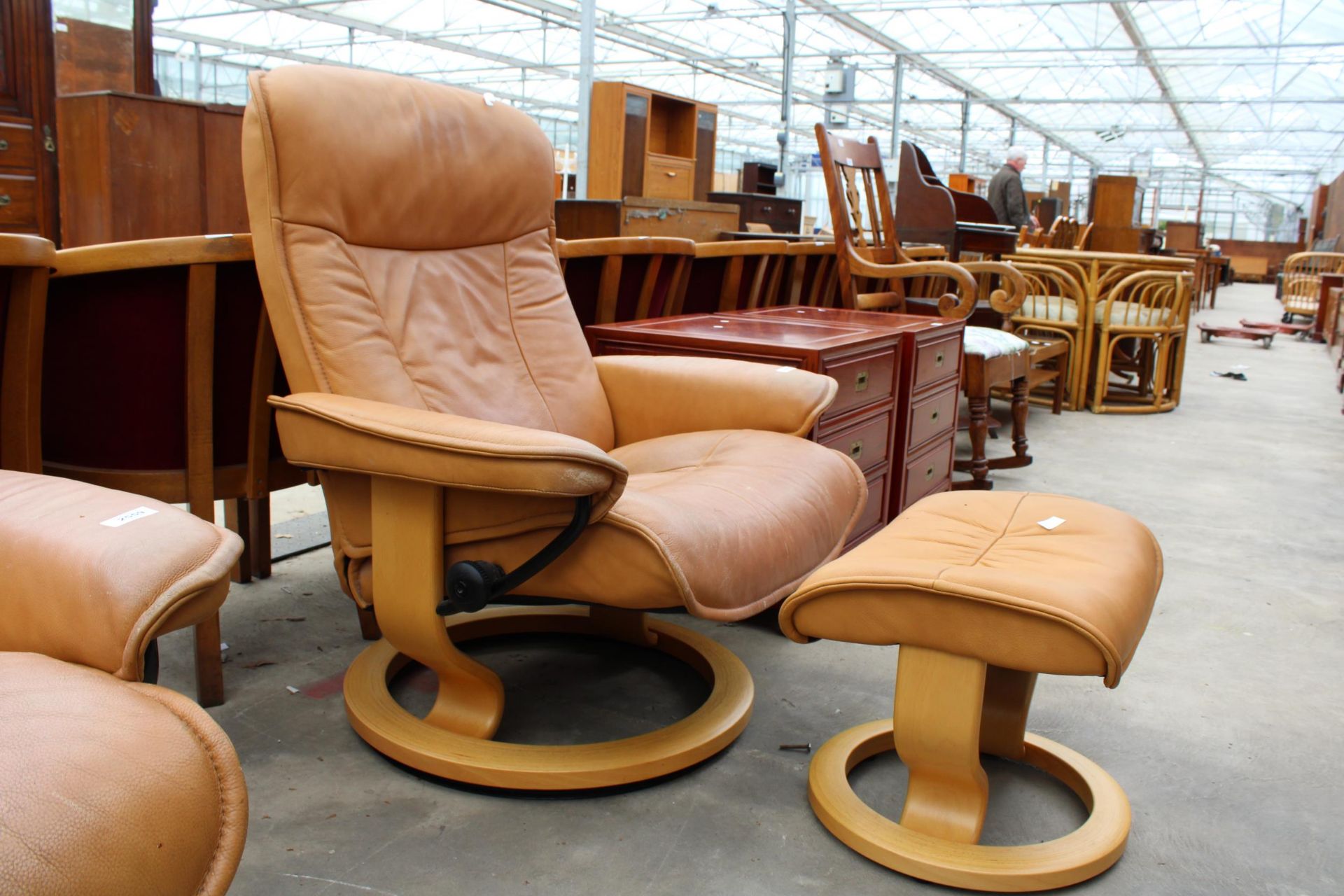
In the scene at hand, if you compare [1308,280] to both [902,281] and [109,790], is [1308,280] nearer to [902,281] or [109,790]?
[902,281]

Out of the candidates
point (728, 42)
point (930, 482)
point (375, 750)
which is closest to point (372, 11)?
point (728, 42)

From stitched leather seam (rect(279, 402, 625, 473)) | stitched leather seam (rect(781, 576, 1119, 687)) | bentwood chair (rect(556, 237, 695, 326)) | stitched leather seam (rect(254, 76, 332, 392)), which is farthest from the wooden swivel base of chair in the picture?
bentwood chair (rect(556, 237, 695, 326))

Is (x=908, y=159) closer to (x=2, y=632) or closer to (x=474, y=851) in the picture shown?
(x=474, y=851)

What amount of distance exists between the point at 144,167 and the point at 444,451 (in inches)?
106

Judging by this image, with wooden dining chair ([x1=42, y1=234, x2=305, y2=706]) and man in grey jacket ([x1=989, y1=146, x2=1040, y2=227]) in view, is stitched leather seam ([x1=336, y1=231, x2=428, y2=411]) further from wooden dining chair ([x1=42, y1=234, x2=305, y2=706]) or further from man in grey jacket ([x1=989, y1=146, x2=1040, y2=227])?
man in grey jacket ([x1=989, y1=146, x2=1040, y2=227])

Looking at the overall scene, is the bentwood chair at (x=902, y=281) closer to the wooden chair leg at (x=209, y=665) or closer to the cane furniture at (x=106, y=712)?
the wooden chair leg at (x=209, y=665)

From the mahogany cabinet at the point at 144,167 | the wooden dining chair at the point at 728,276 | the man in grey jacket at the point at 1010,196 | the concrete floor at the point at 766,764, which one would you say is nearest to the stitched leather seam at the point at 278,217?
the concrete floor at the point at 766,764

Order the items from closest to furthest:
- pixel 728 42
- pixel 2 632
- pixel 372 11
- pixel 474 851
A: pixel 2 632
pixel 474 851
pixel 372 11
pixel 728 42

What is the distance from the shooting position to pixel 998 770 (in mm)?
1701

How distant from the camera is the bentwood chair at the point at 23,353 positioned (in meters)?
1.49

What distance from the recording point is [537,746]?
5.28ft

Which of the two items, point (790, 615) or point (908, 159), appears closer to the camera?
point (790, 615)

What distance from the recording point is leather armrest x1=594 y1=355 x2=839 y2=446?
6.51 feet

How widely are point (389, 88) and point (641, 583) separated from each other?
3.27 feet
